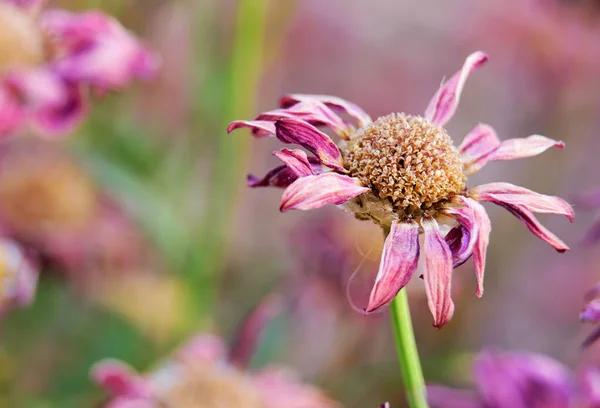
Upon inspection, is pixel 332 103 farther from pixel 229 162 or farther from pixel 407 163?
pixel 229 162

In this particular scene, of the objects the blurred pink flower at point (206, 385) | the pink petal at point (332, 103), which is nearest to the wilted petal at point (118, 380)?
the blurred pink flower at point (206, 385)

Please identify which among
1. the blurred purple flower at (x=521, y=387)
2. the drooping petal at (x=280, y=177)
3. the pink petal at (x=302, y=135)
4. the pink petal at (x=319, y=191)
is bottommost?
the blurred purple flower at (x=521, y=387)

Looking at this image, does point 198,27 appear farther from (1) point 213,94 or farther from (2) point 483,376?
(2) point 483,376

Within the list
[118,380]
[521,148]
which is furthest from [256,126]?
[118,380]

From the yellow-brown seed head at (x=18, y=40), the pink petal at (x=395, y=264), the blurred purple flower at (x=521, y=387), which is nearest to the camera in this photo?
the pink petal at (x=395, y=264)

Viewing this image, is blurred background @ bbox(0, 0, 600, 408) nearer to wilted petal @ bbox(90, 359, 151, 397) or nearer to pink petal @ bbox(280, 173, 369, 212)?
wilted petal @ bbox(90, 359, 151, 397)

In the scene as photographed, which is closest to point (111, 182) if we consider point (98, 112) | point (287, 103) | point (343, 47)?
point (98, 112)

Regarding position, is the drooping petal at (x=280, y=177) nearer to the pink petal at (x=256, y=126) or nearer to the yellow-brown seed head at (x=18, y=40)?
the pink petal at (x=256, y=126)
